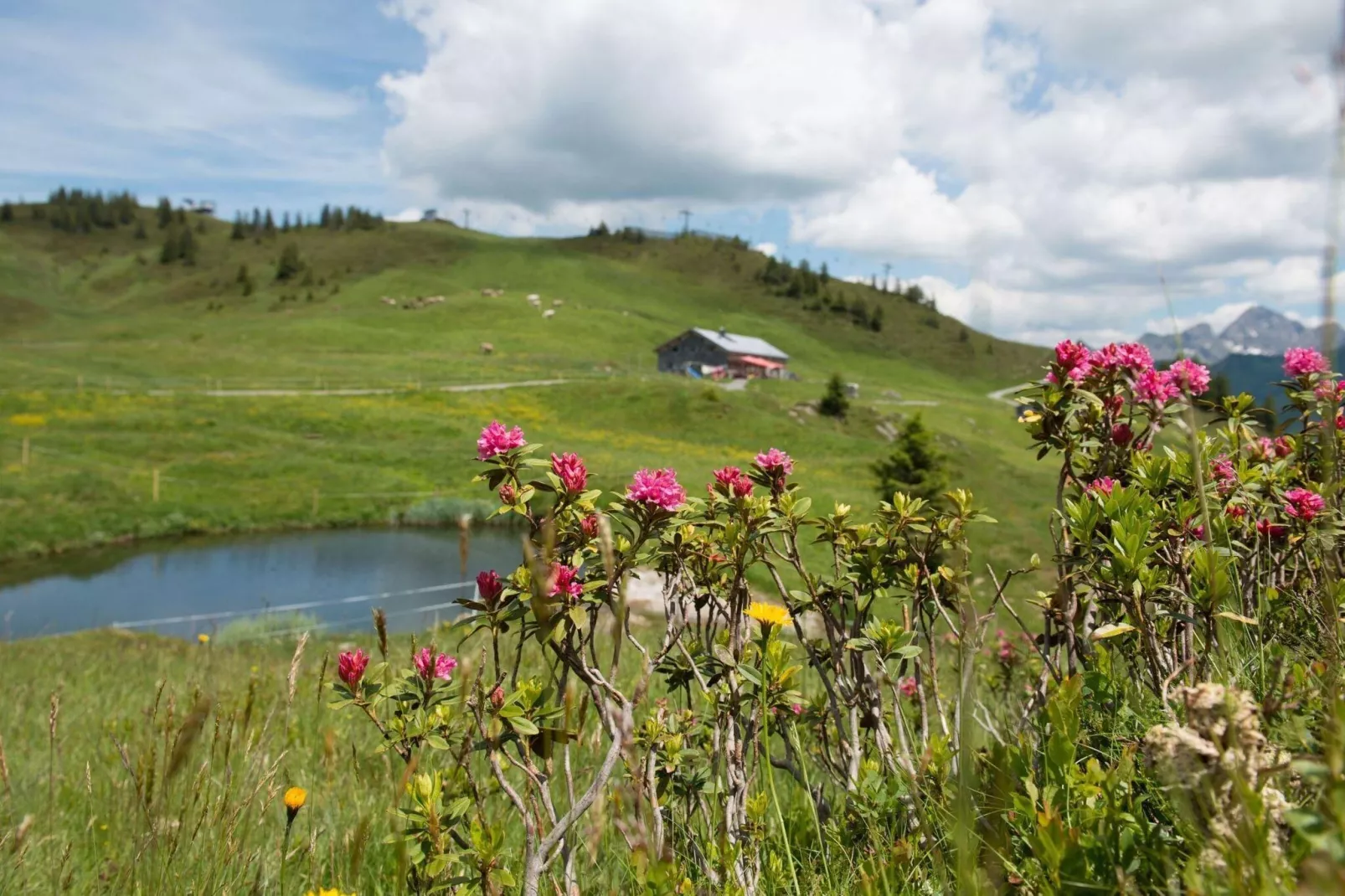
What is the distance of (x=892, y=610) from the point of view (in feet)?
54.3

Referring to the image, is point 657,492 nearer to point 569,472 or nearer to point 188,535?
point 569,472

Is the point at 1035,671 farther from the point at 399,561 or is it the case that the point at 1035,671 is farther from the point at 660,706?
the point at 399,561

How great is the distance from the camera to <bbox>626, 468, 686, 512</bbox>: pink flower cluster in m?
2.20

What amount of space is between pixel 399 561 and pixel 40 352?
54.7 m

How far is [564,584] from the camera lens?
207 centimetres

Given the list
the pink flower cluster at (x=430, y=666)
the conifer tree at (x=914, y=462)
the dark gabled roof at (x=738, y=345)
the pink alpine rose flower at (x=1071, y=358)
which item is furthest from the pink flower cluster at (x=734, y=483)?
the dark gabled roof at (x=738, y=345)

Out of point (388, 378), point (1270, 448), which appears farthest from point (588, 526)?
point (388, 378)

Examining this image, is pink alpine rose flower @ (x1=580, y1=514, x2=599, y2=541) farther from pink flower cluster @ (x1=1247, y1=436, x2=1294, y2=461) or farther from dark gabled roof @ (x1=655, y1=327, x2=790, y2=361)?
dark gabled roof @ (x1=655, y1=327, x2=790, y2=361)

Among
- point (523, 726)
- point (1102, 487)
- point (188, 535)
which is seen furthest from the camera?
point (188, 535)

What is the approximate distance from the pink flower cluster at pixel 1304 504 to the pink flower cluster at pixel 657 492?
2.15 m

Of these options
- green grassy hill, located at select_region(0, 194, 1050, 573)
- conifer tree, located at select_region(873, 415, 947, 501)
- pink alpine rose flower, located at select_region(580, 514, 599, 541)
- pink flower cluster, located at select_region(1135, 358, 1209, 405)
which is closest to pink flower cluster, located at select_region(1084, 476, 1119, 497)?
pink flower cluster, located at select_region(1135, 358, 1209, 405)

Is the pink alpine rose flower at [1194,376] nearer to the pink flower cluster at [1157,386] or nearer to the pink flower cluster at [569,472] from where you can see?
the pink flower cluster at [1157,386]

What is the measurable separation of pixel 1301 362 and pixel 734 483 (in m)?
2.60

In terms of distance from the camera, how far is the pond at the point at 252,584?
17953 millimetres
